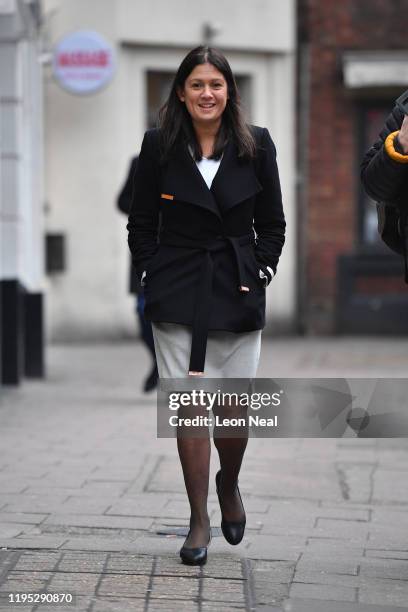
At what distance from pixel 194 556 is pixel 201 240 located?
1.15m

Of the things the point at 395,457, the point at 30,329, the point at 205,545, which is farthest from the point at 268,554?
the point at 30,329

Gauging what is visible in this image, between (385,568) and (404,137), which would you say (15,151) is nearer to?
(385,568)

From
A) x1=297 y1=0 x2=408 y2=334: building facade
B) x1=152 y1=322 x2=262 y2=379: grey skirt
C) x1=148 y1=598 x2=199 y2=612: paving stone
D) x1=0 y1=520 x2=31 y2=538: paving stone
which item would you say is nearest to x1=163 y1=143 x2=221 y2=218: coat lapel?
x1=152 y1=322 x2=262 y2=379: grey skirt

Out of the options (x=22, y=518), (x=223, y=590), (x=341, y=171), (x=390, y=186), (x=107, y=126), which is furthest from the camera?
(x=341, y=171)

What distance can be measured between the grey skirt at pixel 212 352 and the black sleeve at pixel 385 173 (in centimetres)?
80

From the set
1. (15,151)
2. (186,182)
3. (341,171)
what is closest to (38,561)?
(186,182)

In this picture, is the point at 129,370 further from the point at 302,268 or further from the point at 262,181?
the point at 262,181

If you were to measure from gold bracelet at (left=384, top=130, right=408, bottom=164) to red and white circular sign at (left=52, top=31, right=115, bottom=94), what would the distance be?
29.1ft

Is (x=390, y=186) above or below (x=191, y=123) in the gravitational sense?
below

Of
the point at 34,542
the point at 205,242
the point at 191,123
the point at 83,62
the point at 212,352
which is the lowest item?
the point at 34,542

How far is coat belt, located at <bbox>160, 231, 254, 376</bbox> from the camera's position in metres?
4.66

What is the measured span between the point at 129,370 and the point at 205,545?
23.3 feet

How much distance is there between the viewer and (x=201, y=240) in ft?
15.6

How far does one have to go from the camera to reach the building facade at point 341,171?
572 inches
